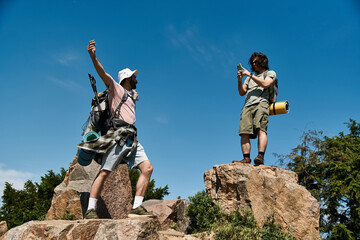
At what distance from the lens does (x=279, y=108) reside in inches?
304

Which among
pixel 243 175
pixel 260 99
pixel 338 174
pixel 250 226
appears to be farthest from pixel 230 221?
pixel 338 174

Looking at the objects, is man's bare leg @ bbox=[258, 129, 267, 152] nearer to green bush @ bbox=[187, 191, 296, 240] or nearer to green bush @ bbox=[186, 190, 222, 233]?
green bush @ bbox=[187, 191, 296, 240]

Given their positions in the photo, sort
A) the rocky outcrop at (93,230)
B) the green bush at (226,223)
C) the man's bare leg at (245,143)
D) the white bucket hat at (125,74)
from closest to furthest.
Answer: the rocky outcrop at (93,230) < the white bucket hat at (125,74) < the green bush at (226,223) < the man's bare leg at (245,143)

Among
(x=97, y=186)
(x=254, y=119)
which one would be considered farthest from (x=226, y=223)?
(x=97, y=186)

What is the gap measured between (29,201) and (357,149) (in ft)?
55.4

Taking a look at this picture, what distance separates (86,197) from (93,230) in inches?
115

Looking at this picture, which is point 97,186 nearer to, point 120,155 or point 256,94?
point 120,155

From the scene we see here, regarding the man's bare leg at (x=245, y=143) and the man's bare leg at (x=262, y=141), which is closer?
the man's bare leg at (x=262, y=141)

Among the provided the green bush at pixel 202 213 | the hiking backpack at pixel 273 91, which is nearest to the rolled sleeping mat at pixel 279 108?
the hiking backpack at pixel 273 91

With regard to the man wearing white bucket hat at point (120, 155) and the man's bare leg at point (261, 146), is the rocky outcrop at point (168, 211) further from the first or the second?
the man wearing white bucket hat at point (120, 155)

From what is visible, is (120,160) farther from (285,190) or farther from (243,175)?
(285,190)

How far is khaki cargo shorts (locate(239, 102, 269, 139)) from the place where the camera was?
7520 millimetres

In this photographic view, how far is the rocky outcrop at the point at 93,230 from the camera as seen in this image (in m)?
4.71

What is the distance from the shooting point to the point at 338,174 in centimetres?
1538
